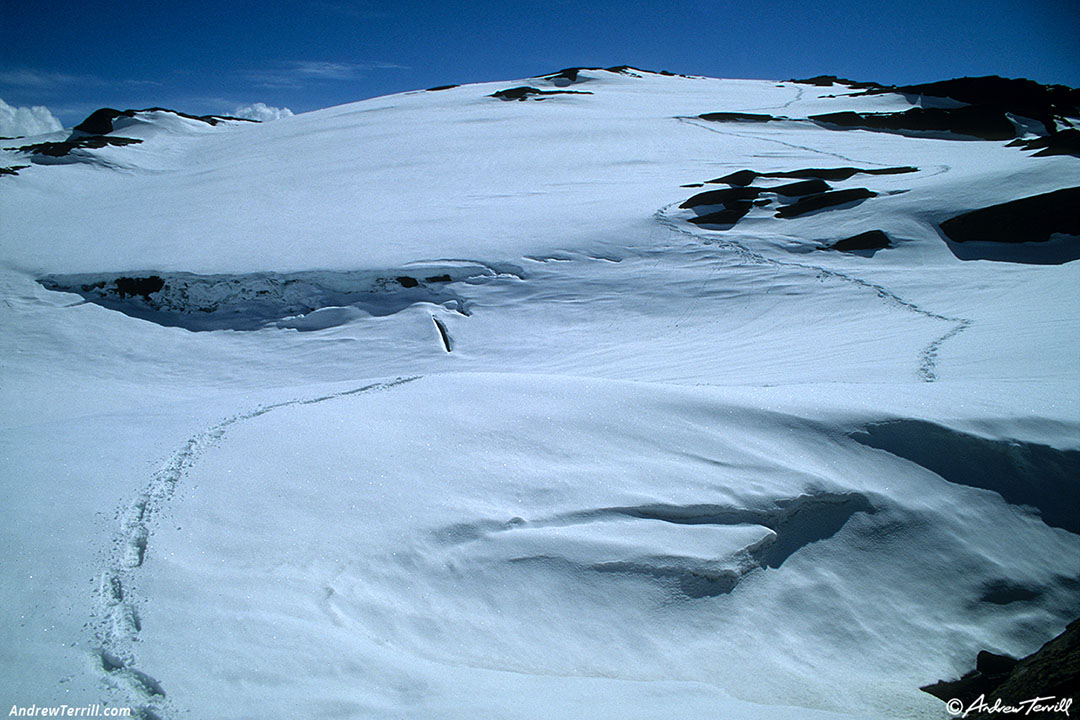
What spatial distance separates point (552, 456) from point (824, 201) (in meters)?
7.77

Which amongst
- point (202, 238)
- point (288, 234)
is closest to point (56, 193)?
point (202, 238)

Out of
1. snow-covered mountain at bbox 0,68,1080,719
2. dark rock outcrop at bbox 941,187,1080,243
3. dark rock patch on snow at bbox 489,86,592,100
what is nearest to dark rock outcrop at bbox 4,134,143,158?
snow-covered mountain at bbox 0,68,1080,719

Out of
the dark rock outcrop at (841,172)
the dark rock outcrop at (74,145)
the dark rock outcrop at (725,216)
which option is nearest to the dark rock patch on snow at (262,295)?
the dark rock outcrop at (725,216)

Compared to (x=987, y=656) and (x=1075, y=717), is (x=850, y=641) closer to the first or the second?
(x=987, y=656)

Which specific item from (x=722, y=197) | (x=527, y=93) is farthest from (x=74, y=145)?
(x=722, y=197)

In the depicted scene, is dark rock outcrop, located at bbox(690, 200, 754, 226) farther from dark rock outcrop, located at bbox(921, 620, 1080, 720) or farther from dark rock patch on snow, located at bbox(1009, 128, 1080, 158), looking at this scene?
dark rock outcrop, located at bbox(921, 620, 1080, 720)

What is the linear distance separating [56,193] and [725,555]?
15839 mm

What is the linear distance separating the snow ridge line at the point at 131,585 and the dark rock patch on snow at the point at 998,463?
3557mm

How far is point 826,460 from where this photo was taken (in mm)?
3199

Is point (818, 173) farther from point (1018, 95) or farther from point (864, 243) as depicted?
point (1018, 95)

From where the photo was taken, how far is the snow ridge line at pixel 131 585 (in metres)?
1.87

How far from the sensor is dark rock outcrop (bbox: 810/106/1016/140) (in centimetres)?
1619

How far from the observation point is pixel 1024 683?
76.7 inches

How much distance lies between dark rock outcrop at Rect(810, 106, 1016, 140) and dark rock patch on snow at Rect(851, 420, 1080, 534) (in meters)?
17.2
